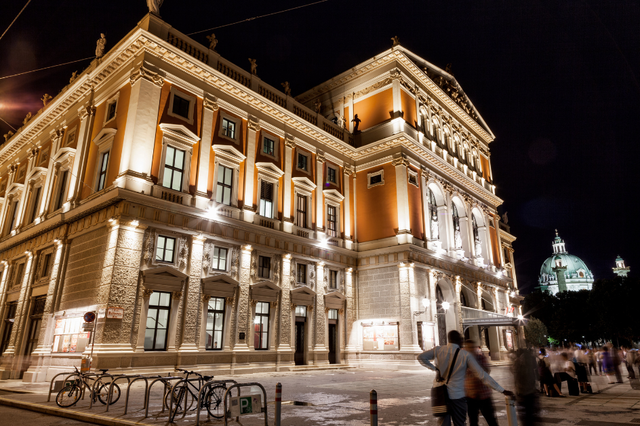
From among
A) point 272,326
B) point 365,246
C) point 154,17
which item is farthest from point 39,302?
point 365,246

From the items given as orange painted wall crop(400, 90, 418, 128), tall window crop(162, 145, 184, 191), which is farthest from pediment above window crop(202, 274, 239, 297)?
orange painted wall crop(400, 90, 418, 128)

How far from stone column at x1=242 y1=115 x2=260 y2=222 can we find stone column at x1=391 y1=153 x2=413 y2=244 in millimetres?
10380

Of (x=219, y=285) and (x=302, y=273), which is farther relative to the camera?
(x=302, y=273)

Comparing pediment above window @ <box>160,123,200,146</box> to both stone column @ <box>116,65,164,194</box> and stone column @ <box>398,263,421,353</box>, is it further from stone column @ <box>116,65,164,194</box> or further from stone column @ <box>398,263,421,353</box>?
stone column @ <box>398,263,421,353</box>

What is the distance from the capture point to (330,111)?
36406 millimetres

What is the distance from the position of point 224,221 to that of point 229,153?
4.01 metres

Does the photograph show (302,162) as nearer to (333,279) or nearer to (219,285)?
(333,279)

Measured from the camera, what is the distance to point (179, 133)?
21.0 m

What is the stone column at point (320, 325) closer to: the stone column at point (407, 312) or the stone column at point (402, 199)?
the stone column at point (407, 312)

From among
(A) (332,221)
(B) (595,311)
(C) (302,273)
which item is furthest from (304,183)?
(B) (595,311)

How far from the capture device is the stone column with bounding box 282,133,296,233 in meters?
25.7

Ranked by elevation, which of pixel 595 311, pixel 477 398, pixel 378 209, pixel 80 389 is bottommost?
pixel 80 389

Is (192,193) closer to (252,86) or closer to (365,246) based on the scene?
(252,86)

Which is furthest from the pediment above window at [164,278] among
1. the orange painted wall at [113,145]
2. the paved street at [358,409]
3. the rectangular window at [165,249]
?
the paved street at [358,409]
